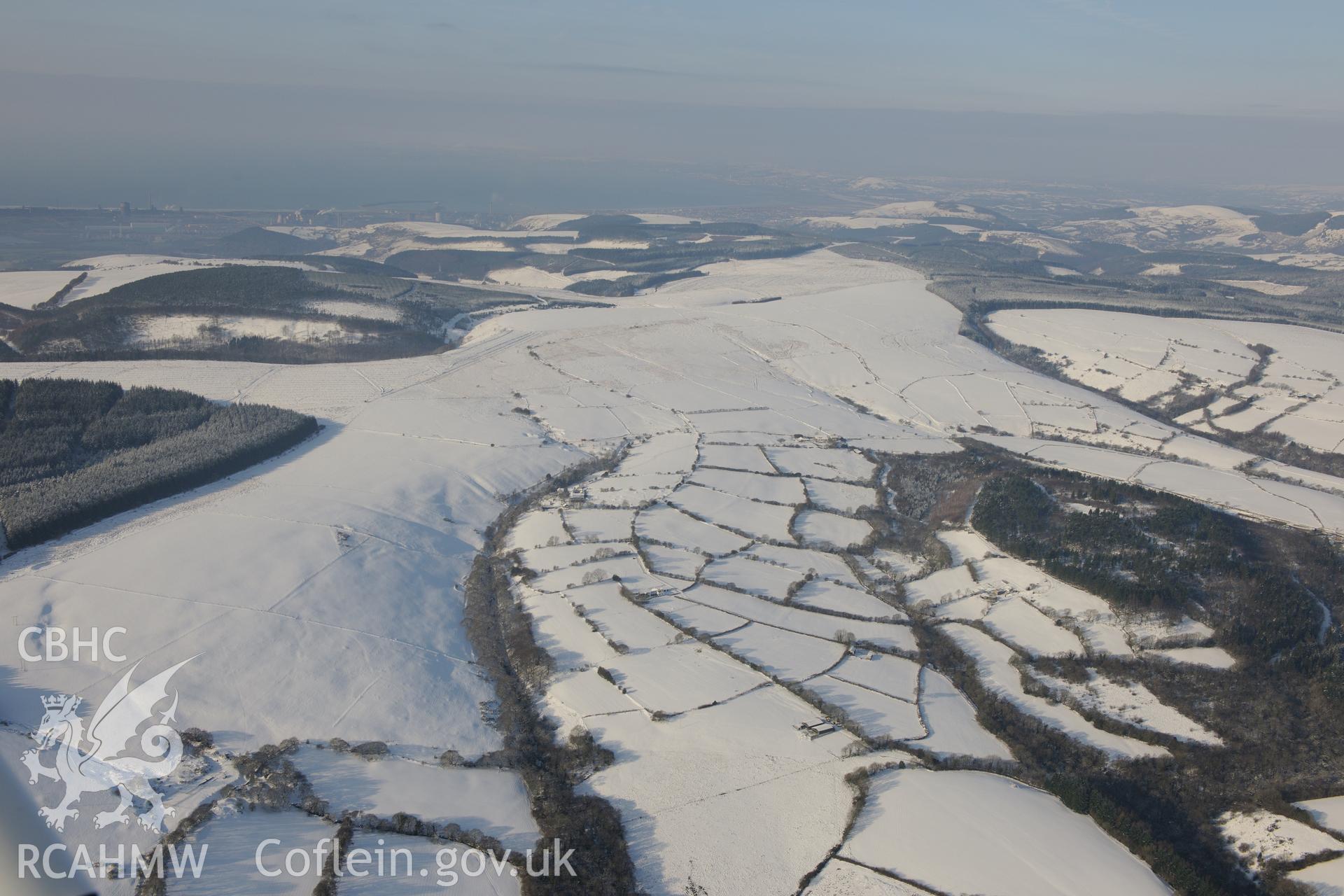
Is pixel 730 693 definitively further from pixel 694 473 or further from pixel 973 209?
pixel 973 209

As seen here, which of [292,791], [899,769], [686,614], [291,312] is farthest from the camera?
[291,312]

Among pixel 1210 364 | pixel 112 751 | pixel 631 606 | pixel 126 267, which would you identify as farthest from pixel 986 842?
pixel 126 267

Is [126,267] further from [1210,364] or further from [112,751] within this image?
[1210,364]

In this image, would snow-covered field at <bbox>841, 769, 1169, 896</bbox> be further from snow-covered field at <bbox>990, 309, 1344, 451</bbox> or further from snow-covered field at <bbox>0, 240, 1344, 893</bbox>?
snow-covered field at <bbox>990, 309, 1344, 451</bbox>

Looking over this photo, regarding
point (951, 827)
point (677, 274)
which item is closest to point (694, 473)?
point (951, 827)

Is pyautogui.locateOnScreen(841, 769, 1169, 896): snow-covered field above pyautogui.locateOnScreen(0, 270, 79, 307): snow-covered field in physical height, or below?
below

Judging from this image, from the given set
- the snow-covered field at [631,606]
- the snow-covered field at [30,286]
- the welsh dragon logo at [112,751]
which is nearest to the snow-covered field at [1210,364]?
the snow-covered field at [631,606]

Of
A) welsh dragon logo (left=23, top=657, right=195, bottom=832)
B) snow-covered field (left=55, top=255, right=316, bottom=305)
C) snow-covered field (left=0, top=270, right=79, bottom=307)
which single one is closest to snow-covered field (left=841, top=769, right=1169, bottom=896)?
welsh dragon logo (left=23, top=657, right=195, bottom=832)
